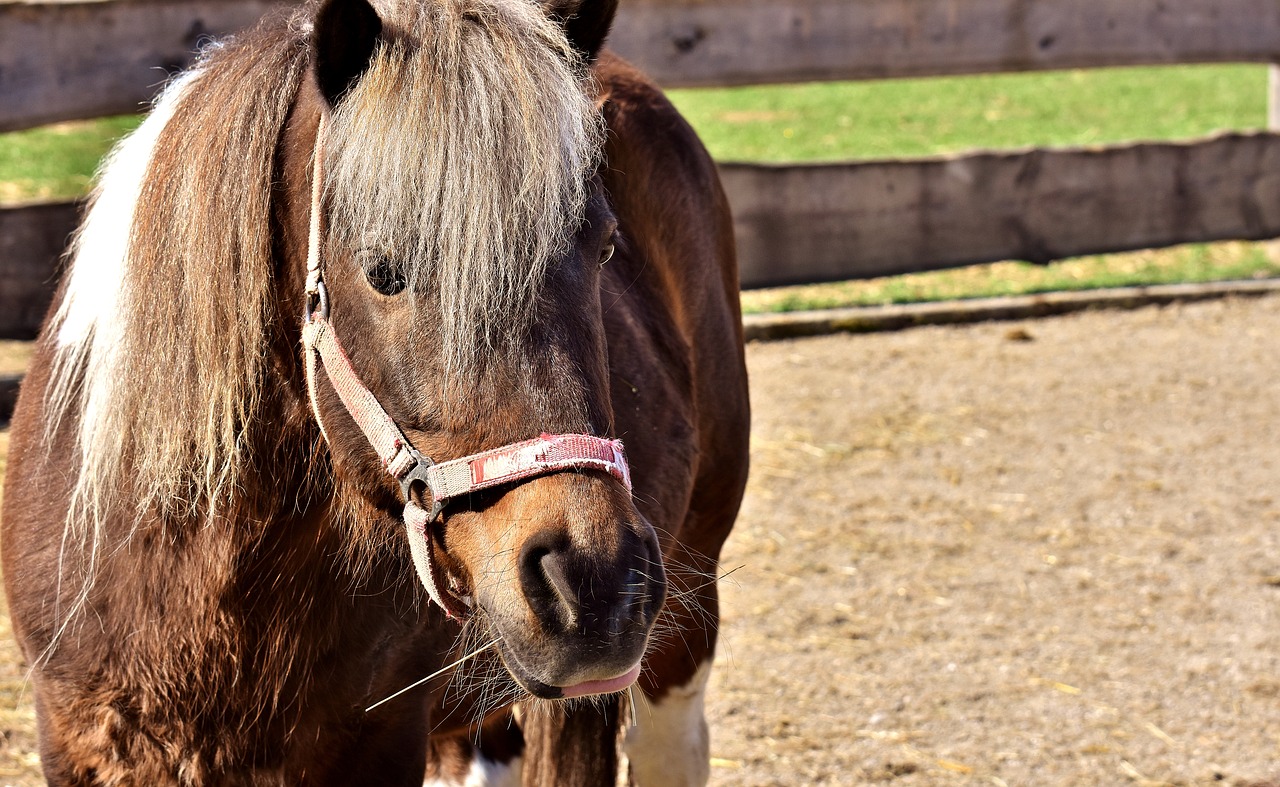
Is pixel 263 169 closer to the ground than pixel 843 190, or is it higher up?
higher up

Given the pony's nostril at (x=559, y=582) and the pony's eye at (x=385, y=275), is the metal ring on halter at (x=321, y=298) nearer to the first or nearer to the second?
the pony's eye at (x=385, y=275)

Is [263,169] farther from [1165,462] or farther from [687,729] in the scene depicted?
[1165,462]

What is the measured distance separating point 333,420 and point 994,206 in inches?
211

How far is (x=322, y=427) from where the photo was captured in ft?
5.18

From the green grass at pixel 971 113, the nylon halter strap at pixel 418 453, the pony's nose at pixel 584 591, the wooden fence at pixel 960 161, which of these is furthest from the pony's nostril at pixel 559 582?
the green grass at pixel 971 113

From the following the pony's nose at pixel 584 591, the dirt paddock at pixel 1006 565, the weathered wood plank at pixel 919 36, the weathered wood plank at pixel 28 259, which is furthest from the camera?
the weathered wood plank at pixel 919 36

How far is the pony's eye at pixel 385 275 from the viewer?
4.78 ft

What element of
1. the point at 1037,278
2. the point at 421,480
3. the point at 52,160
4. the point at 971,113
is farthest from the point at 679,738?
the point at 971,113

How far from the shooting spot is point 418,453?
1.48 m

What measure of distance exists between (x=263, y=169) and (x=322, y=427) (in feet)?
1.12

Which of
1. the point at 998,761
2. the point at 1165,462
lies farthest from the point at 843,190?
the point at 998,761

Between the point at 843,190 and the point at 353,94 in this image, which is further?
the point at 843,190

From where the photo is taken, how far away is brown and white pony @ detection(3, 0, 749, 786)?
1.42 metres

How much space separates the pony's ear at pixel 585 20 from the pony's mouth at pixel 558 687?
2.78ft
